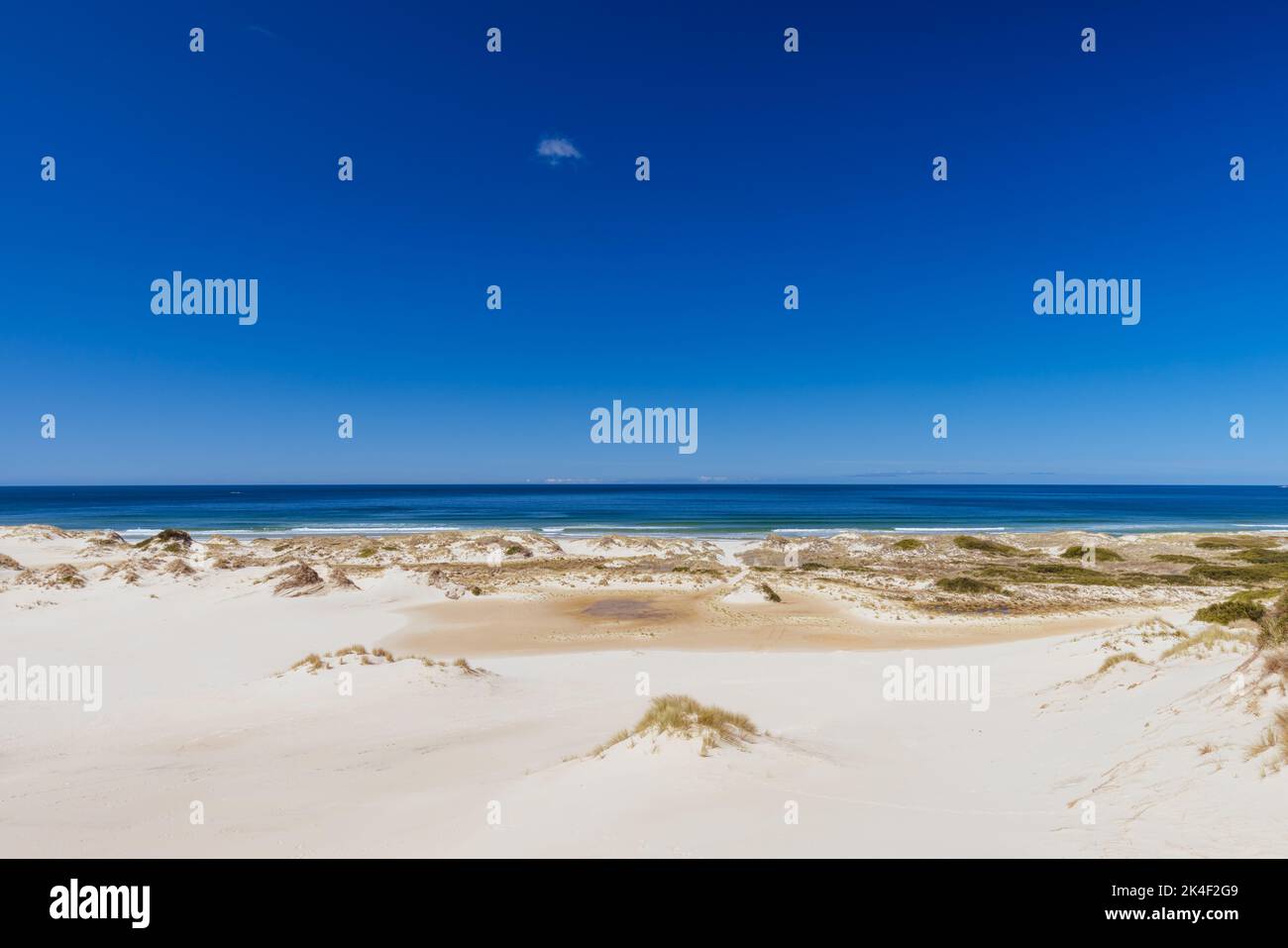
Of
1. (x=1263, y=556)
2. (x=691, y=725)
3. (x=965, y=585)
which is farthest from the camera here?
(x=1263, y=556)

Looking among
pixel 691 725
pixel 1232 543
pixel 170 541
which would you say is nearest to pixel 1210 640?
pixel 691 725

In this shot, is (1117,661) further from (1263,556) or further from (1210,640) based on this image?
(1263,556)

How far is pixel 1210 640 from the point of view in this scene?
11.6 m

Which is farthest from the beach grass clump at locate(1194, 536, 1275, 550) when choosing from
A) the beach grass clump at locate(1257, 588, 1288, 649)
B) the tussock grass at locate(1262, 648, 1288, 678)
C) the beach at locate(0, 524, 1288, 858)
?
the tussock grass at locate(1262, 648, 1288, 678)

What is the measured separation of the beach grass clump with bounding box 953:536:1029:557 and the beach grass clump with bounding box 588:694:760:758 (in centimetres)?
4089

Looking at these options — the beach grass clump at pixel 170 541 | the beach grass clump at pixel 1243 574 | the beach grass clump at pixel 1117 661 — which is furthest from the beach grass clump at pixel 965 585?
the beach grass clump at pixel 170 541

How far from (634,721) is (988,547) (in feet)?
140

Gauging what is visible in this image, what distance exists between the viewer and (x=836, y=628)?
2216cm

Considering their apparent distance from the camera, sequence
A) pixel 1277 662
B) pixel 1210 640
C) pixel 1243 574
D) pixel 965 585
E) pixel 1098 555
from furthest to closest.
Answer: pixel 1098 555
pixel 1243 574
pixel 965 585
pixel 1210 640
pixel 1277 662

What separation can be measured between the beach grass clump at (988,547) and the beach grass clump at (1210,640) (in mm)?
33175

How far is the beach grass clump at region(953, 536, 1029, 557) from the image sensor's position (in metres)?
42.6

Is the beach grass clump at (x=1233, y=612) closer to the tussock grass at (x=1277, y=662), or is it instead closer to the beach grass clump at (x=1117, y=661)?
the beach grass clump at (x=1117, y=661)

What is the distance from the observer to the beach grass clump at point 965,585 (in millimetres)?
27334
